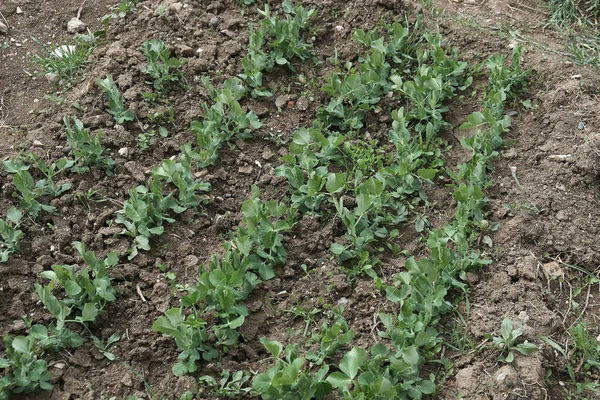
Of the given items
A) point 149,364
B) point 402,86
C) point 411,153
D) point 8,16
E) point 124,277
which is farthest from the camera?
point 8,16

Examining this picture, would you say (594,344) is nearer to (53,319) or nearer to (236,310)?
(236,310)

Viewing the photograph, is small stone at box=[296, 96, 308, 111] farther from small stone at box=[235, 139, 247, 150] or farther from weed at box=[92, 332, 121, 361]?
weed at box=[92, 332, 121, 361]

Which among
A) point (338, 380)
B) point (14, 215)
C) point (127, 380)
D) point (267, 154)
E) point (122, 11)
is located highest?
point (122, 11)

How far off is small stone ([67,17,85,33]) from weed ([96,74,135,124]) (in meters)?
0.78

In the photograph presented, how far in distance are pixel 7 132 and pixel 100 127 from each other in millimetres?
500

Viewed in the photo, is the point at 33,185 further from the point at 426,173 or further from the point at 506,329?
the point at 506,329

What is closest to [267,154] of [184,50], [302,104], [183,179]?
[302,104]

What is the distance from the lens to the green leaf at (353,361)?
296 centimetres

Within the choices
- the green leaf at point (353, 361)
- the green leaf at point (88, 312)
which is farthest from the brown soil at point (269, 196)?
the green leaf at point (353, 361)

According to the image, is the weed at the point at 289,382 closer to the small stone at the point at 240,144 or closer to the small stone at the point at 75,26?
the small stone at the point at 240,144

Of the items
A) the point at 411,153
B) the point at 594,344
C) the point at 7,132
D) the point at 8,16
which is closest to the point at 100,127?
the point at 7,132

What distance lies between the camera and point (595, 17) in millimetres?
4824

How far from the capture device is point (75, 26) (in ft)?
15.5

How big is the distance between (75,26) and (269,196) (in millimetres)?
1811
